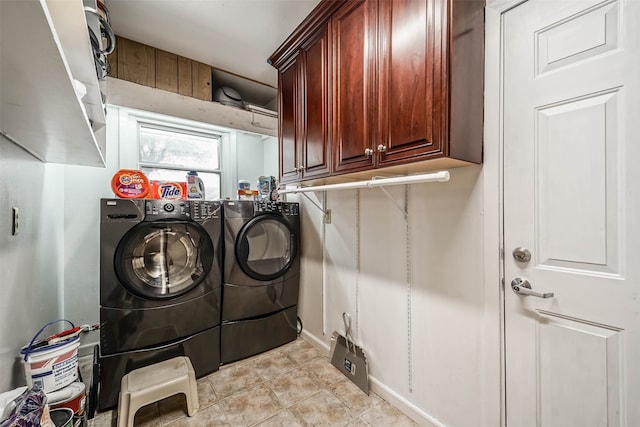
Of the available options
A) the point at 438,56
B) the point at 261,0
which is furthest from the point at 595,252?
the point at 261,0

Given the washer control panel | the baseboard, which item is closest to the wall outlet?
the washer control panel

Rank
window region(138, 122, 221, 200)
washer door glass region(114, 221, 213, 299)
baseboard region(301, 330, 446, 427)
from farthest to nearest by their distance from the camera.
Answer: window region(138, 122, 221, 200), washer door glass region(114, 221, 213, 299), baseboard region(301, 330, 446, 427)

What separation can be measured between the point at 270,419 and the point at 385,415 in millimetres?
726

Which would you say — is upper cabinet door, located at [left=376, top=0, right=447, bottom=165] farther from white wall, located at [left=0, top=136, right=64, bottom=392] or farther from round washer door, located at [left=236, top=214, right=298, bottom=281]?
white wall, located at [left=0, top=136, right=64, bottom=392]

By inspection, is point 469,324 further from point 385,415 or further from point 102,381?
point 102,381

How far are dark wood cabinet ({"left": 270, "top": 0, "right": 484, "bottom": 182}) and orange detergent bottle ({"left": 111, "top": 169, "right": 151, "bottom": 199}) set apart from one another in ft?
4.27

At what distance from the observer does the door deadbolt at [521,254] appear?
3.73 feet

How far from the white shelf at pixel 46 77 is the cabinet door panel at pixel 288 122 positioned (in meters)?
1.14

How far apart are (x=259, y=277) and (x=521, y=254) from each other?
73.6 inches

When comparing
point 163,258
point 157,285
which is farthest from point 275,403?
point 163,258

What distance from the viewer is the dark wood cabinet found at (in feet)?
3.47

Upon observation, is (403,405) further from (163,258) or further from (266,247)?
(163,258)

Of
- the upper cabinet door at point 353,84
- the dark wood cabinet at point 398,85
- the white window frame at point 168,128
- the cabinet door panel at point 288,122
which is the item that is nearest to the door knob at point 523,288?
the dark wood cabinet at point 398,85

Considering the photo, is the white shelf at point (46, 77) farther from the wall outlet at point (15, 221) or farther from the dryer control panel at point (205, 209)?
the dryer control panel at point (205, 209)
